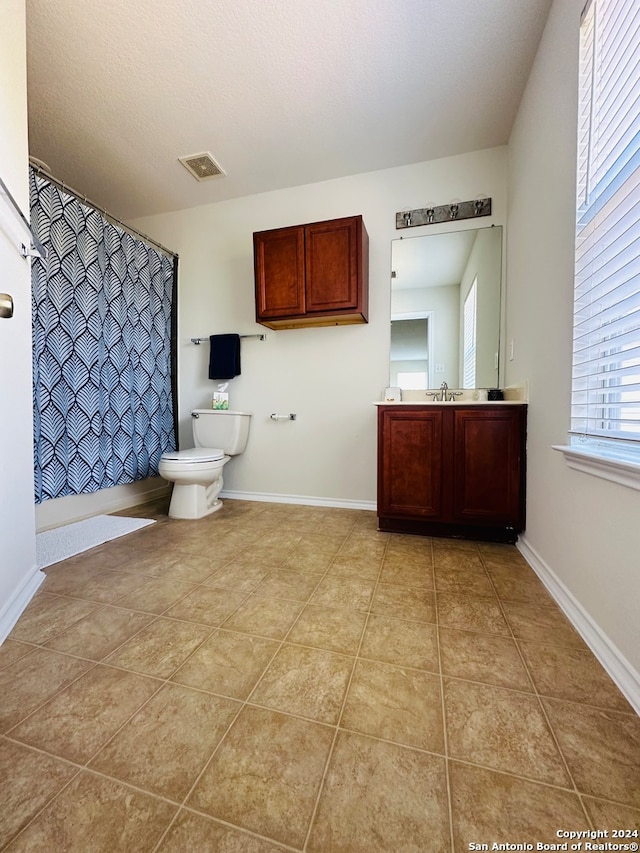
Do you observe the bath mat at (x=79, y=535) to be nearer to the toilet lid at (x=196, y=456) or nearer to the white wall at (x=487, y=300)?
the toilet lid at (x=196, y=456)

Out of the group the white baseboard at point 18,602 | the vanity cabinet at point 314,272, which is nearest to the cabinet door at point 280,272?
the vanity cabinet at point 314,272

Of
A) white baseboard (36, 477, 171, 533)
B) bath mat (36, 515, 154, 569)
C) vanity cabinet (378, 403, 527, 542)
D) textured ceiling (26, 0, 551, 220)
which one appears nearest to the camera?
textured ceiling (26, 0, 551, 220)

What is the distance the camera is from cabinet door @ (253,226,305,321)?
7.79ft

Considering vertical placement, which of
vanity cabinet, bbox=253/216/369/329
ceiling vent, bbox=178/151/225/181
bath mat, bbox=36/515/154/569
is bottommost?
bath mat, bbox=36/515/154/569

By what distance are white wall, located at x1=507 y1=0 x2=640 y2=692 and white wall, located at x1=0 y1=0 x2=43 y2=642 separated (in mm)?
1840

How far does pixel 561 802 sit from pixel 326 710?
47 centimetres

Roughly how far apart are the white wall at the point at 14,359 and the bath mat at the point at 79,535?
1.16ft

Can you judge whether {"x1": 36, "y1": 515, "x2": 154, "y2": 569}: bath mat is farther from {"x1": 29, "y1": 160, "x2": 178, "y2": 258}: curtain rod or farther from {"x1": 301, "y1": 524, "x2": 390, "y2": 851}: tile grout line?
{"x1": 29, "y1": 160, "x2": 178, "y2": 258}: curtain rod

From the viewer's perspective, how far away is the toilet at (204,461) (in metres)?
2.28

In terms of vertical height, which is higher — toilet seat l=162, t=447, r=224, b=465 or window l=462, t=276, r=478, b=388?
window l=462, t=276, r=478, b=388

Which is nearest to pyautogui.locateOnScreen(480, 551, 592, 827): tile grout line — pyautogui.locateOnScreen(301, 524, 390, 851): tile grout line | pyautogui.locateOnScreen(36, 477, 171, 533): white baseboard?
pyautogui.locateOnScreen(301, 524, 390, 851): tile grout line

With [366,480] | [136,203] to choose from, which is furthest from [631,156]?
[136,203]

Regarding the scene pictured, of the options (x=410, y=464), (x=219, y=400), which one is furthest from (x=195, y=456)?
(x=410, y=464)

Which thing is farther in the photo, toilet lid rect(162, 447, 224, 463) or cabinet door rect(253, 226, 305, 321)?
cabinet door rect(253, 226, 305, 321)
